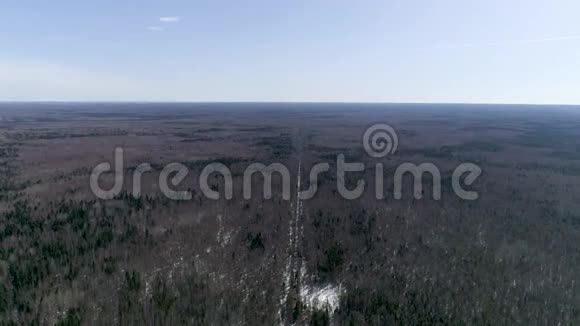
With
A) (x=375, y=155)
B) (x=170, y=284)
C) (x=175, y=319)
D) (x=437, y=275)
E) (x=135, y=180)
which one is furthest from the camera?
(x=375, y=155)

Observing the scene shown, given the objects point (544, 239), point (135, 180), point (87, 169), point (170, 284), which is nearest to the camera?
point (170, 284)

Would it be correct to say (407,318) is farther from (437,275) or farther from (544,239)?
(544,239)

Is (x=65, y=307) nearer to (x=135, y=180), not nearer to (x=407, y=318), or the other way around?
(x=407, y=318)

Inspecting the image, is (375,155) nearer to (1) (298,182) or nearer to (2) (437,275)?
(1) (298,182)

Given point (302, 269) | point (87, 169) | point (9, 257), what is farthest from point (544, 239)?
point (87, 169)

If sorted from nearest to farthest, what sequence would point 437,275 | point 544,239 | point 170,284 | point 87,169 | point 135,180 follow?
1. point 170,284
2. point 437,275
3. point 544,239
4. point 135,180
5. point 87,169

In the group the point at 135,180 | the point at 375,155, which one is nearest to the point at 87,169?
the point at 135,180

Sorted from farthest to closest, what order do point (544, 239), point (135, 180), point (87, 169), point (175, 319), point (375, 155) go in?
1. point (375, 155)
2. point (87, 169)
3. point (135, 180)
4. point (544, 239)
5. point (175, 319)

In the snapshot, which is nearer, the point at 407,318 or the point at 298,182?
the point at 407,318

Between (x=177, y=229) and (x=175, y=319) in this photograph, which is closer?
(x=175, y=319)
